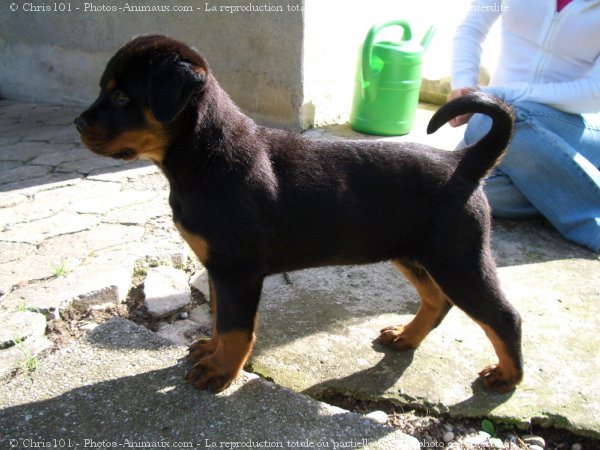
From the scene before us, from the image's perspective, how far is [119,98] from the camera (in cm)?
221

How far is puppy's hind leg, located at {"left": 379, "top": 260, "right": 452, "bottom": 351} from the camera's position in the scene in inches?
103

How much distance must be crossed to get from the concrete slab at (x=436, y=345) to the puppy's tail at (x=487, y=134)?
896 mm

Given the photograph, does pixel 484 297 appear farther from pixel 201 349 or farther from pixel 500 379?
pixel 201 349

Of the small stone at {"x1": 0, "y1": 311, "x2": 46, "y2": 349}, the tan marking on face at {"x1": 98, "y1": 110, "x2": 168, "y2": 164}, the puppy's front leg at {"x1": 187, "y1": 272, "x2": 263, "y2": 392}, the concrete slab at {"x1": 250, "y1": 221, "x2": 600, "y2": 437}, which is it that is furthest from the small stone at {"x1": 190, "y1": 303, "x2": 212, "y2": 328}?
the tan marking on face at {"x1": 98, "y1": 110, "x2": 168, "y2": 164}

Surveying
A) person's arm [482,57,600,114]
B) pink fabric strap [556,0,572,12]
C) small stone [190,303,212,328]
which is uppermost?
pink fabric strap [556,0,572,12]

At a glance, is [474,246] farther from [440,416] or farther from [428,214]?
[440,416]

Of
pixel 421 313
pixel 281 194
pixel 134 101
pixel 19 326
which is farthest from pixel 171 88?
pixel 421 313

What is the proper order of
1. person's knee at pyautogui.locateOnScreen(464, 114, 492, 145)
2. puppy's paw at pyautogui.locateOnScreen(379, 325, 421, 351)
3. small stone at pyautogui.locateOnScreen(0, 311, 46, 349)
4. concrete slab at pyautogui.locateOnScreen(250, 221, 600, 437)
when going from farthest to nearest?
person's knee at pyautogui.locateOnScreen(464, 114, 492, 145), puppy's paw at pyautogui.locateOnScreen(379, 325, 421, 351), small stone at pyautogui.locateOnScreen(0, 311, 46, 349), concrete slab at pyautogui.locateOnScreen(250, 221, 600, 437)

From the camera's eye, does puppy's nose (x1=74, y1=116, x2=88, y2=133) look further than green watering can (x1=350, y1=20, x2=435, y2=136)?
No

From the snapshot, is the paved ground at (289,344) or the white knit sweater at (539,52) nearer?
the paved ground at (289,344)

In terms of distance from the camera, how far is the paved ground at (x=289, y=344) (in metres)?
2.24

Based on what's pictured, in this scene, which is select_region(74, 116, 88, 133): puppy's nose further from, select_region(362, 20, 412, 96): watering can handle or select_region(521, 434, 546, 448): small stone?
select_region(362, 20, 412, 96): watering can handle

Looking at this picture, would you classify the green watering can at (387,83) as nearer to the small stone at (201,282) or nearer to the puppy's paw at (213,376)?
the small stone at (201,282)

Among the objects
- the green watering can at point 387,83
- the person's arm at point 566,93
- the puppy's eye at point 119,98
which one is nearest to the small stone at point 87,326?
the puppy's eye at point 119,98
